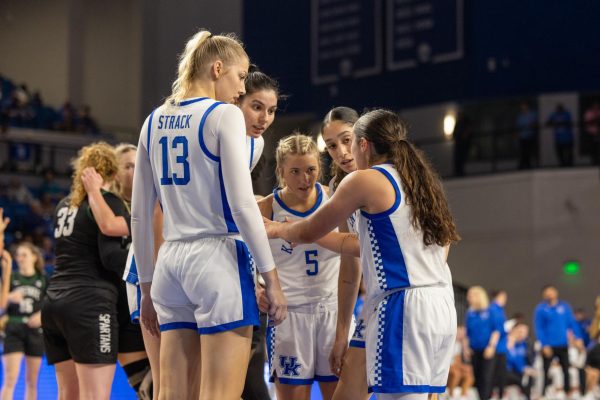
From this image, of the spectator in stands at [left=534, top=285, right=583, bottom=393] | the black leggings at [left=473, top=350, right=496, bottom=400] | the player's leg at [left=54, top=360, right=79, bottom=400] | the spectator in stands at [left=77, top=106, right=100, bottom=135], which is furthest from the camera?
the spectator in stands at [left=77, top=106, right=100, bottom=135]

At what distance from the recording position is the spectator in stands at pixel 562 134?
1605cm

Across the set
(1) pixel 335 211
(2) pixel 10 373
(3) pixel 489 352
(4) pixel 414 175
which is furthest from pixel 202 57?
(3) pixel 489 352

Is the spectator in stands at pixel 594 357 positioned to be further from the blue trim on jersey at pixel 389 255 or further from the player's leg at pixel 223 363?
the player's leg at pixel 223 363

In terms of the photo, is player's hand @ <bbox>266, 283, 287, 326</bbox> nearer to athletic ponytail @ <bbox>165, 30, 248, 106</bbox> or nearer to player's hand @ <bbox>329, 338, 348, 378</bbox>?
athletic ponytail @ <bbox>165, 30, 248, 106</bbox>

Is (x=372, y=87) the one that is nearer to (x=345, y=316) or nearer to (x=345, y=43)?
(x=345, y=43)

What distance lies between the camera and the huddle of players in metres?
3.41

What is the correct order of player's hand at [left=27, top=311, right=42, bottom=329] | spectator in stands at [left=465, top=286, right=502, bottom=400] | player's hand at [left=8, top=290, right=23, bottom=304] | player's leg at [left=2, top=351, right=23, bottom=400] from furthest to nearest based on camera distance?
1. spectator in stands at [left=465, top=286, right=502, bottom=400]
2. player's hand at [left=8, top=290, right=23, bottom=304]
3. player's leg at [left=2, top=351, right=23, bottom=400]
4. player's hand at [left=27, top=311, right=42, bottom=329]

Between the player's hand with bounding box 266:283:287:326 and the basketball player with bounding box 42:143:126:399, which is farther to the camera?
the basketball player with bounding box 42:143:126:399

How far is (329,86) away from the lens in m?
14.0

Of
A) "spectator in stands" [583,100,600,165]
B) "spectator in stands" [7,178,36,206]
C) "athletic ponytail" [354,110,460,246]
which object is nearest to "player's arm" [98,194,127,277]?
"athletic ponytail" [354,110,460,246]

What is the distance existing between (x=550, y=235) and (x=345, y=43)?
206 inches

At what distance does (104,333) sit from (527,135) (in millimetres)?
12438

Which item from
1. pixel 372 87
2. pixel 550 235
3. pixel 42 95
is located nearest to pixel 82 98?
pixel 42 95

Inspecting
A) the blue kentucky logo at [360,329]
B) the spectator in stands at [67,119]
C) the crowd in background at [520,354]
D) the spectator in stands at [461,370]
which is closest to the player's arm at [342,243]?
the blue kentucky logo at [360,329]
